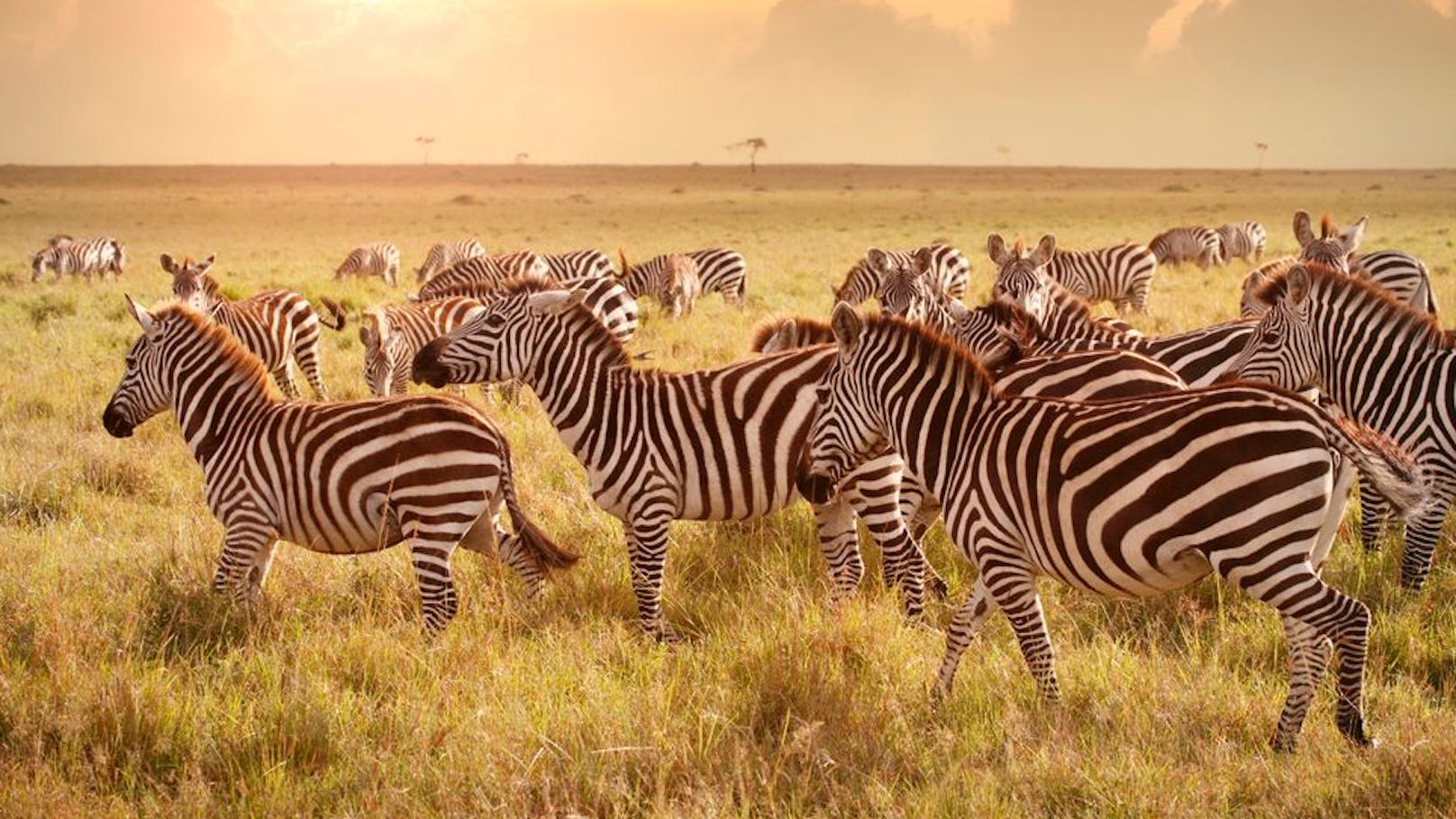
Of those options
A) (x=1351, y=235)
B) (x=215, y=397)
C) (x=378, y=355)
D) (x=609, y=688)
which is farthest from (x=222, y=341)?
(x=1351, y=235)

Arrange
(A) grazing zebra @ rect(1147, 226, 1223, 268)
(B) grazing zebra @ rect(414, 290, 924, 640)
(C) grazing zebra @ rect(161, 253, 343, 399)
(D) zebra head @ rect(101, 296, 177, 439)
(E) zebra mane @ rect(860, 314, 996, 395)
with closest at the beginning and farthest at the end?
1. (E) zebra mane @ rect(860, 314, 996, 395)
2. (B) grazing zebra @ rect(414, 290, 924, 640)
3. (D) zebra head @ rect(101, 296, 177, 439)
4. (C) grazing zebra @ rect(161, 253, 343, 399)
5. (A) grazing zebra @ rect(1147, 226, 1223, 268)

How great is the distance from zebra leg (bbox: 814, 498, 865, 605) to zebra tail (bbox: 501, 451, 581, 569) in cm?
144

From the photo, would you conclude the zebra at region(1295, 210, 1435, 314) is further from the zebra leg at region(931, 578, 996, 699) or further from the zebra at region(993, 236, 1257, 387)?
the zebra leg at region(931, 578, 996, 699)

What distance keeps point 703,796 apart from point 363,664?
2051 mm

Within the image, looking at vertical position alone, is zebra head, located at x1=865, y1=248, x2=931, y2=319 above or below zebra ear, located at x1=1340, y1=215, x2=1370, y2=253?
below

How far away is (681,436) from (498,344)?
1.25m

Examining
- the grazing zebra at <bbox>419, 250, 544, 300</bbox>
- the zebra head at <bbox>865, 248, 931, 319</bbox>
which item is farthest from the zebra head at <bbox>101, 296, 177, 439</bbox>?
the grazing zebra at <bbox>419, 250, 544, 300</bbox>

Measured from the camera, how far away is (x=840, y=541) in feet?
21.8


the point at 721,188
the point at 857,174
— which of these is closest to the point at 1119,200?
the point at 721,188

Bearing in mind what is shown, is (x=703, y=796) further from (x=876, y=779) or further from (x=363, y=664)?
(x=363, y=664)

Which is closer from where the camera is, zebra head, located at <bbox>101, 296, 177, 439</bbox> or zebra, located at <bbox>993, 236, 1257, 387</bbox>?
zebra head, located at <bbox>101, 296, 177, 439</bbox>

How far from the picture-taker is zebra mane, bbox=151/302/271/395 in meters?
6.76

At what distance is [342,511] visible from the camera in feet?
20.1

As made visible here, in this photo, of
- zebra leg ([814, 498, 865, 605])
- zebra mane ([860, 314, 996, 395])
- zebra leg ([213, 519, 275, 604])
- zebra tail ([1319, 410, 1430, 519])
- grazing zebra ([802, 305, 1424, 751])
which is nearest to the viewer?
grazing zebra ([802, 305, 1424, 751])
